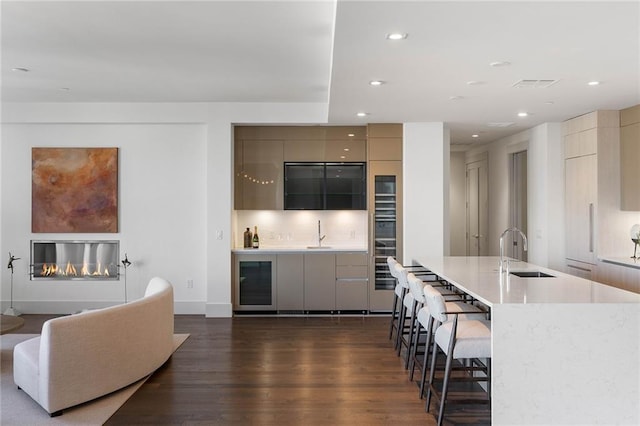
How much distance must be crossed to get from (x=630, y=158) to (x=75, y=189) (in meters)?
6.81

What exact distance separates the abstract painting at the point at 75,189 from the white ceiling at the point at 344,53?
966mm

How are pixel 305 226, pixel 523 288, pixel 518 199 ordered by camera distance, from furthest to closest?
pixel 518 199, pixel 305 226, pixel 523 288

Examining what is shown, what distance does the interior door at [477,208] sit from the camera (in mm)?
8508

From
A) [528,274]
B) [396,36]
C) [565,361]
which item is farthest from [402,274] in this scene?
[396,36]

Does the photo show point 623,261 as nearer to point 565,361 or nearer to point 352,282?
point 565,361

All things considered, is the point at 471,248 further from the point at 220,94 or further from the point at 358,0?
the point at 358,0

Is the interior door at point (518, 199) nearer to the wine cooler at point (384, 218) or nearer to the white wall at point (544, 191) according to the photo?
the white wall at point (544, 191)

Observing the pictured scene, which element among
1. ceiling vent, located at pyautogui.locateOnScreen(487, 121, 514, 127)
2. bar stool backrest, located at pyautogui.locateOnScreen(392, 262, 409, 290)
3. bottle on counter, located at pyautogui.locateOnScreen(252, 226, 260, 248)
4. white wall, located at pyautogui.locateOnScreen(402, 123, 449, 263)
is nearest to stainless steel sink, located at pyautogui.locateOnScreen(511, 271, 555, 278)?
bar stool backrest, located at pyautogui.locateOnScreen(392, 262, 409, 290)

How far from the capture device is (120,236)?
6.68m

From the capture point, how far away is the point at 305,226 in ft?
23.4

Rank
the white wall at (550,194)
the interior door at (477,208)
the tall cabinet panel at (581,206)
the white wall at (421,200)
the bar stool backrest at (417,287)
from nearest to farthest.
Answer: the bar stool backrest at (417,287), the tall cabinet panel at (581,206), the white wall at (550,194), the white wall at (421,200), the interior door at (477,208)

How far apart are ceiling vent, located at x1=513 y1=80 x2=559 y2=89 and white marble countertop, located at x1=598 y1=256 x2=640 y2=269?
208 centimetres

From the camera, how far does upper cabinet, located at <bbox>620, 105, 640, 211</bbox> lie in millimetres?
5273

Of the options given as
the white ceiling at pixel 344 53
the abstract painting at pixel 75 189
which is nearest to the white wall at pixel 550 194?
the white ceiling at pixel 344 53
